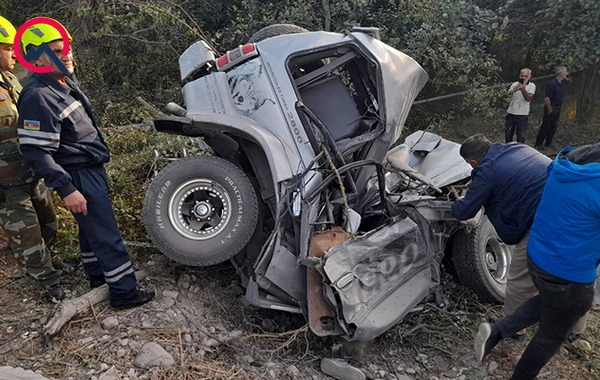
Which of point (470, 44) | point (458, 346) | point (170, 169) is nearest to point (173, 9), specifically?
point (470, 44)

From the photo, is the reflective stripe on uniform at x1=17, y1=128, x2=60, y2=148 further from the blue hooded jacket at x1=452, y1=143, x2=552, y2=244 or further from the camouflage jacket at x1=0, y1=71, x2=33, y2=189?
the blue hooded jacket at x1=452, y1=143, x2=552, y2=244

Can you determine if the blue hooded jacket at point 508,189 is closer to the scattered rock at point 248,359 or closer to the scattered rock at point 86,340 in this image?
the scattered rock at point 248,359

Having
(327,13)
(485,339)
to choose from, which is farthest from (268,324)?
(327,13)

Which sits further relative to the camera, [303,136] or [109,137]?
[109,137]

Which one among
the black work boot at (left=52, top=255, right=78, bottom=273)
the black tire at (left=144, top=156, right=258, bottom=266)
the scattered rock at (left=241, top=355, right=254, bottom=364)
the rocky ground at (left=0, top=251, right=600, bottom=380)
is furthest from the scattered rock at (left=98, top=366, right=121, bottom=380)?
the black work boot at (left=52, top=255, right=78, bottom=273)

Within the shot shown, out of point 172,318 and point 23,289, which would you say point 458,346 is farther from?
point 23,289

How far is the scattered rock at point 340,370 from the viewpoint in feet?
9.32

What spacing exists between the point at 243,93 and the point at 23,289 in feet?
7.06

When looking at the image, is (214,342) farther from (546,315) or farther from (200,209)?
(546,315)

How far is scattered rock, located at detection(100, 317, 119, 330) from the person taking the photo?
9.56 ft

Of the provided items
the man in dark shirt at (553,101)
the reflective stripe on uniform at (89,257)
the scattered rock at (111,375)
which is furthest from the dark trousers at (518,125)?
the scattered rock at (111,375)

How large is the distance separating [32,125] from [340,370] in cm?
232

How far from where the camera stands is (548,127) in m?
8.62

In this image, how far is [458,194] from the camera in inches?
145
